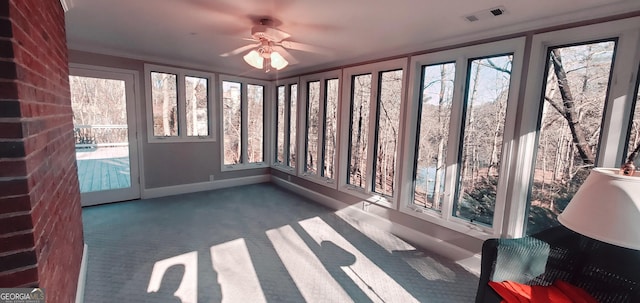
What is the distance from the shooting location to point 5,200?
0.83 meters

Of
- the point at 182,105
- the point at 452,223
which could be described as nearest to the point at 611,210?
the point at 452,223

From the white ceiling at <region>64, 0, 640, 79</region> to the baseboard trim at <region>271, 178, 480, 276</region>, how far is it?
6.78ft

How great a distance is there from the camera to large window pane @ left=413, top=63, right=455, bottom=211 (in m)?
2.84

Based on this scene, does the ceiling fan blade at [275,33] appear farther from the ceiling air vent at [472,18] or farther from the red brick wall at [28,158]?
the ceiling air vent at [472,18]

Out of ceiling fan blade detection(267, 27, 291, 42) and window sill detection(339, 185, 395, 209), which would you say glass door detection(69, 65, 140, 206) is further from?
window sill detection(339, 185, 395, 209)

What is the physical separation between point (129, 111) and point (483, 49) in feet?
15.2

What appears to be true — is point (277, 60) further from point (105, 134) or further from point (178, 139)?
point (105, 134)

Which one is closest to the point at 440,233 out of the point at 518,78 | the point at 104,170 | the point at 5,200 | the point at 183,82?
the point at 518,78

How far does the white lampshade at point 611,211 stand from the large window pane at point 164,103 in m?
4.86

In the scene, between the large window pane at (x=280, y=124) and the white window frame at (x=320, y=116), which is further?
the large window pane at (x=280, y=124)

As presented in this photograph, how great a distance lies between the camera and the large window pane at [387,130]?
330 cm

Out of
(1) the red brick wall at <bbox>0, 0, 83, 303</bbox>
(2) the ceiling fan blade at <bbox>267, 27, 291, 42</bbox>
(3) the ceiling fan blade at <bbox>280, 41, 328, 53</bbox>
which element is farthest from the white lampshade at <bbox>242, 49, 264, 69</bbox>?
(1) the red brick wall at <bbox>0, 0, 83, 303</bbox>

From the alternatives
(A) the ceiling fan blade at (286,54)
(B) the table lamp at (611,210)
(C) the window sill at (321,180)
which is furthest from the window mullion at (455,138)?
(A) the ceiling fan blade at (286,54)

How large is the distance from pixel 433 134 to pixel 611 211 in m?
1.89
